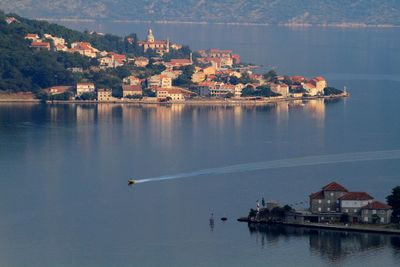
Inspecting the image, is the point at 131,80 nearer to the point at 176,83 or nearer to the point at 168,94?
the point at 176,83

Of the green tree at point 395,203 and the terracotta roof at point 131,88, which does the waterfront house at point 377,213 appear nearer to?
the green tree at point 395,203

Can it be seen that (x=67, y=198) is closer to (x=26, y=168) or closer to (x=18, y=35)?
(x=26, y=168)

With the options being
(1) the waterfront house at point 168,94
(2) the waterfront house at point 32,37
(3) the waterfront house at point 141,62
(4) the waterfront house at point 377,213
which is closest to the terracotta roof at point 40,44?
(2) the waterfront house at point 32,37

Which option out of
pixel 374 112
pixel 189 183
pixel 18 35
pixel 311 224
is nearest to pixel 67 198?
pixel 189 183

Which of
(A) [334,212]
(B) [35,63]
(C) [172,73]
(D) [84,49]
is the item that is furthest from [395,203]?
(D) [84,49]

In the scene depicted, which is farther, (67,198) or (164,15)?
(164,15)

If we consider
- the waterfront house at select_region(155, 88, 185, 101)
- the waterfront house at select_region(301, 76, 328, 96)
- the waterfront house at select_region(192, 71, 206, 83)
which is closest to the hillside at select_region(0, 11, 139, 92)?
the waterfront house at select_region(155, 88, 185, 101)

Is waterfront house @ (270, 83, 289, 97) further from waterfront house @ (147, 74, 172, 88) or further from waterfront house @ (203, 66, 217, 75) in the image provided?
waterfront house @ (203, 66, 217, 75)
